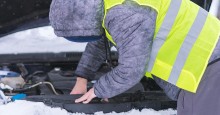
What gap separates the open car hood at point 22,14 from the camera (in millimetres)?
2468

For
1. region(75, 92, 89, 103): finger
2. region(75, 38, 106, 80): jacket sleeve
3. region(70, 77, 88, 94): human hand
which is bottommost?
region(70, 77, 88, 94): human hand

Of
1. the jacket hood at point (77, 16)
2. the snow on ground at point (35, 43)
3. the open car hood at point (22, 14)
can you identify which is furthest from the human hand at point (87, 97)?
the open car hood at point (22, 14)

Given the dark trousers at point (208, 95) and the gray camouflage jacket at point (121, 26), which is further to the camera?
the dark trousers at point (208, 95)

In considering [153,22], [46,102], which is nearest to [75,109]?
[46,102]

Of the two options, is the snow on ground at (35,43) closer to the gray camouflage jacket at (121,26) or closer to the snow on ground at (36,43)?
the snow on ground at (36,43)

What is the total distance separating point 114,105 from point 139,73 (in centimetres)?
38

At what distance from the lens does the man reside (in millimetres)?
1356

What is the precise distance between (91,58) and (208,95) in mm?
570

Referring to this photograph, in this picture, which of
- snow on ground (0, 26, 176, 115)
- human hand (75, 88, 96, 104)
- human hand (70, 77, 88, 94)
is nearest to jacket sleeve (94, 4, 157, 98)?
human hand (75, 88, 96, 104)

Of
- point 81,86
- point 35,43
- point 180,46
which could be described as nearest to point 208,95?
point 180,46

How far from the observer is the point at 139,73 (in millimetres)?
→ 1445

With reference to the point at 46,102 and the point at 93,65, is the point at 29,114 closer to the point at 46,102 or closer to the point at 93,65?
the point at 46,102

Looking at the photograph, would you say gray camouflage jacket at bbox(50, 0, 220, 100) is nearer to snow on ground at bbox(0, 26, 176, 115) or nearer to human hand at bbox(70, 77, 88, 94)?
human hand at bbox(70, 77, 88, 94)

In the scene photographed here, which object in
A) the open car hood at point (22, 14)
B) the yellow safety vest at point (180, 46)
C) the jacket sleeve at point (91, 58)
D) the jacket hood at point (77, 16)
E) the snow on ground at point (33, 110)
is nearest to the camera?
the jacket hood at point (77, 16)
